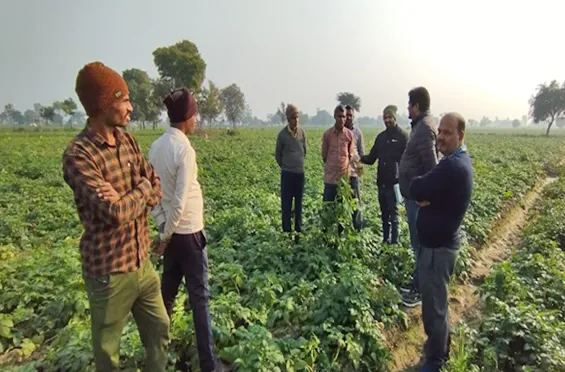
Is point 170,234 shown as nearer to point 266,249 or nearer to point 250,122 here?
point 266,249

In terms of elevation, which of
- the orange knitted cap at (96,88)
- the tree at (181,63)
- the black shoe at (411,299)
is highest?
the tree at (181,63)

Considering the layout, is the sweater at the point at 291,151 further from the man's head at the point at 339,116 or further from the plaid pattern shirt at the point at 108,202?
the plaid pattern shirt at the point at 108,202

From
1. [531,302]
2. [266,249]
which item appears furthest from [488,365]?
[266,249]

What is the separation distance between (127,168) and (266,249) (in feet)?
10.8

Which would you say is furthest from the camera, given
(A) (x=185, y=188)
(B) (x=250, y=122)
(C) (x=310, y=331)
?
(B) (x=250, y=122)

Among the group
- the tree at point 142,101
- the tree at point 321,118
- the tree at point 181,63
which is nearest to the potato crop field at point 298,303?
the tree at point 181,63

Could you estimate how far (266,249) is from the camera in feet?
17.3

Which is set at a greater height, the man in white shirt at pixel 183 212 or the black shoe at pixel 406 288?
the man in white shirt at pixel 183 212

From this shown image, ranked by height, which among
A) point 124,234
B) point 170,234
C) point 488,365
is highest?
point 124,234

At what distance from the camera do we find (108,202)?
1924mm

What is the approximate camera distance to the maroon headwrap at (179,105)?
108 inches

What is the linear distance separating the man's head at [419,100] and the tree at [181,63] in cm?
4182

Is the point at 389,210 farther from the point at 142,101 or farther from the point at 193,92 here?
the point at 142,101

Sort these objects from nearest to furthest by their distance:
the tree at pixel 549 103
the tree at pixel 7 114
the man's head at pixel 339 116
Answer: the man's head at pixel 339 116 → the tree at pixel 549 103 → the tree at pixel 7 114
